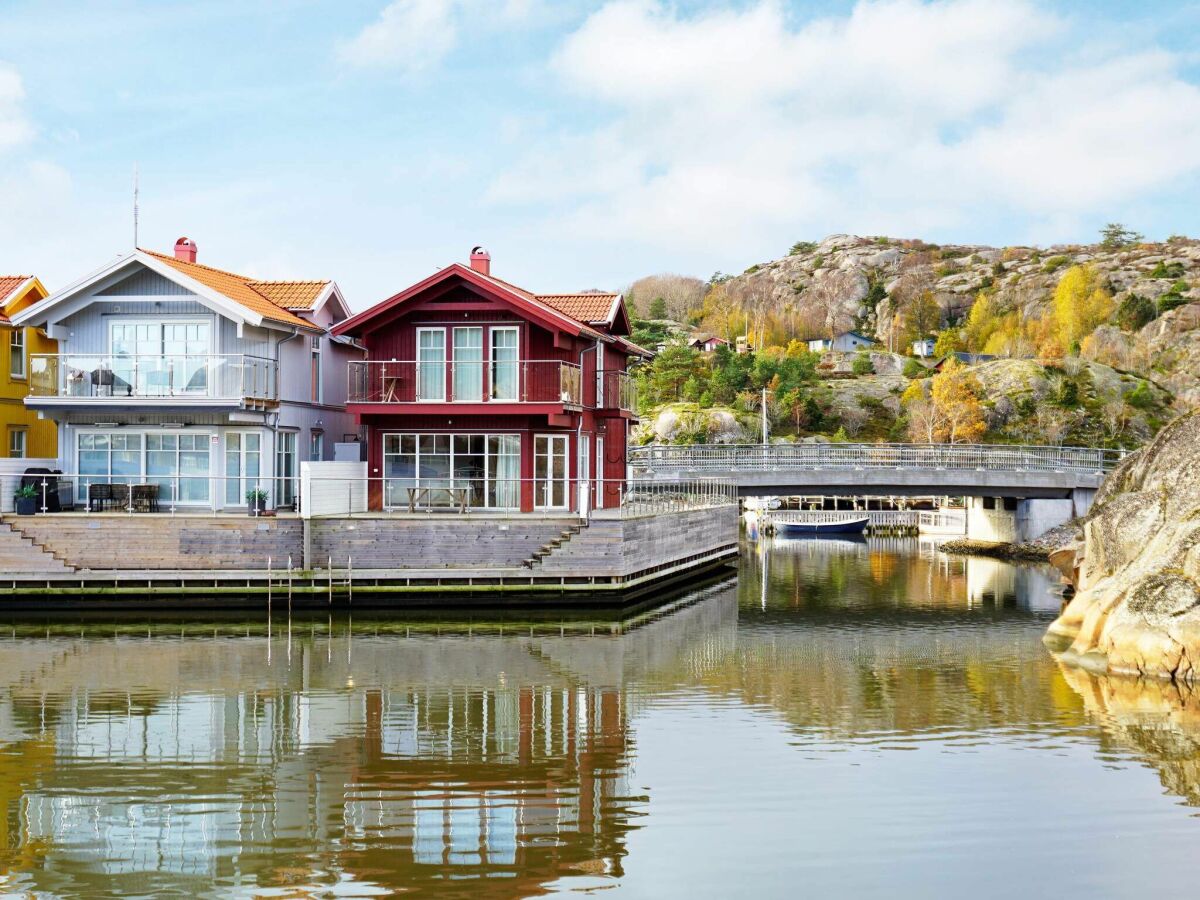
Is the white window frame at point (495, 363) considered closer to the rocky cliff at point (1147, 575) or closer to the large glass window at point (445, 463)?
the large glass window at point (445, 463)

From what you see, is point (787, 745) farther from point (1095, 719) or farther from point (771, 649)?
point (771, 649)

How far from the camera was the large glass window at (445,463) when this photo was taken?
127ft

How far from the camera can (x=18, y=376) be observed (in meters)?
42.8

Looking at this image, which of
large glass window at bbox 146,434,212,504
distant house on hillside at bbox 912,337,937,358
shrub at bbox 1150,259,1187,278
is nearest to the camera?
large glass window at bbox 146,434,212,504

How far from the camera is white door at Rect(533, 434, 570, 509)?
38781 millimetres

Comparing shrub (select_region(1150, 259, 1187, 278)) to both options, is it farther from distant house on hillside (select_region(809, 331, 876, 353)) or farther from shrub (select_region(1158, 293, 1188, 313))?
distant house on hillside (select_region(809, 331, 876, 353))

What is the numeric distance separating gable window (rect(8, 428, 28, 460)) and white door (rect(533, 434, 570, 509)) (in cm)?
1738

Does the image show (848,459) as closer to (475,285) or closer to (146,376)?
(475,285)

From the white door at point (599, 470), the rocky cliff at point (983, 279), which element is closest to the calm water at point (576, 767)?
the white door at point (599, 470)

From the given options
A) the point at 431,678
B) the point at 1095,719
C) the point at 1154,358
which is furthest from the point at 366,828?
the point at 1154,358

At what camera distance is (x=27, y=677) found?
25.1 meters

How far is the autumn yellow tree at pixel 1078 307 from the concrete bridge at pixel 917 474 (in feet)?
220

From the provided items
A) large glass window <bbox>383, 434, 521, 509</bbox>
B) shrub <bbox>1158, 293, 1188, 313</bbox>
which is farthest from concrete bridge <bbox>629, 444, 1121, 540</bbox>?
shrub <bbox>1158, 293, 1188, 313</bbox>

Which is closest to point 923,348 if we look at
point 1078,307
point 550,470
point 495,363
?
point 1078,307
